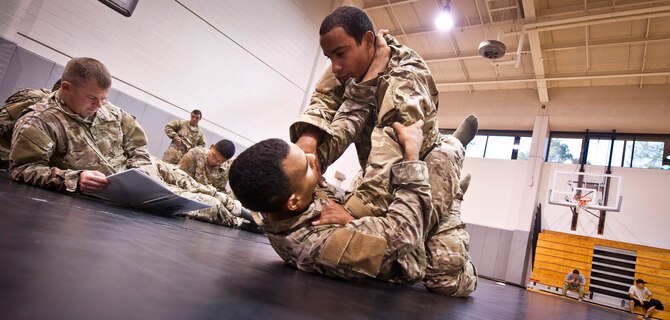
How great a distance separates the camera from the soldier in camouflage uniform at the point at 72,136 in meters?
1.78

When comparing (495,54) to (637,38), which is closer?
(495,54)

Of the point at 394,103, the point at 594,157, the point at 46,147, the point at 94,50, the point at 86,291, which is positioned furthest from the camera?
the point at 594,157

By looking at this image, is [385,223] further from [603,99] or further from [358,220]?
[603,99]

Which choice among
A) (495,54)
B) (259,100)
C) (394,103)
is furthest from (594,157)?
(394,103)

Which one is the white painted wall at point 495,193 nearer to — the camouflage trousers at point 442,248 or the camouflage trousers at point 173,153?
the camouflage trousers at point 173,153

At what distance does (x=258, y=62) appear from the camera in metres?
6.54

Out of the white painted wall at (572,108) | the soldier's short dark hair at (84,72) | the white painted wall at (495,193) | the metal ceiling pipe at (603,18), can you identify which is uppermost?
the metal ceiling pipe at (603,18)

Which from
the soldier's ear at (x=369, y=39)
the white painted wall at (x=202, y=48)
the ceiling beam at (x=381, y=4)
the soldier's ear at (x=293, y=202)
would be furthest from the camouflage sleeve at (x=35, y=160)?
the ceiling beam at (x=381, y=4)

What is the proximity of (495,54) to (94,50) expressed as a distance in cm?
593

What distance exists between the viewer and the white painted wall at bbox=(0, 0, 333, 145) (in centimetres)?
417

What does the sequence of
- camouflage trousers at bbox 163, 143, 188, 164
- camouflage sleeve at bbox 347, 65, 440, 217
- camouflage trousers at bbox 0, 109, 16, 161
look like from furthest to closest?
camouflage trousers at bbox 163, 143, 188, 164 < camouflage trousers at bbox 0, 109, 16, 161 < camouflage sleeve at bbox 347, 65, 440, 217

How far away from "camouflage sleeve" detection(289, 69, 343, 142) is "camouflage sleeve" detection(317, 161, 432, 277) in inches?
18.4

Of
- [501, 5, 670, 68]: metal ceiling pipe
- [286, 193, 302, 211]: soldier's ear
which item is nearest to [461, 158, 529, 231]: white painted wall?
[501, 5, 670, 68]: metal ceiling pipe

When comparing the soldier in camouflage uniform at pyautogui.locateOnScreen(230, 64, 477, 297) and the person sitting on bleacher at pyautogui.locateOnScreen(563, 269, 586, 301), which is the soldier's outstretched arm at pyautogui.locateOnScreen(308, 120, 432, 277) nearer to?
the soldier in camouflage uniform at pyautogui.locateOnScreen(230, 64, 477, 297)
